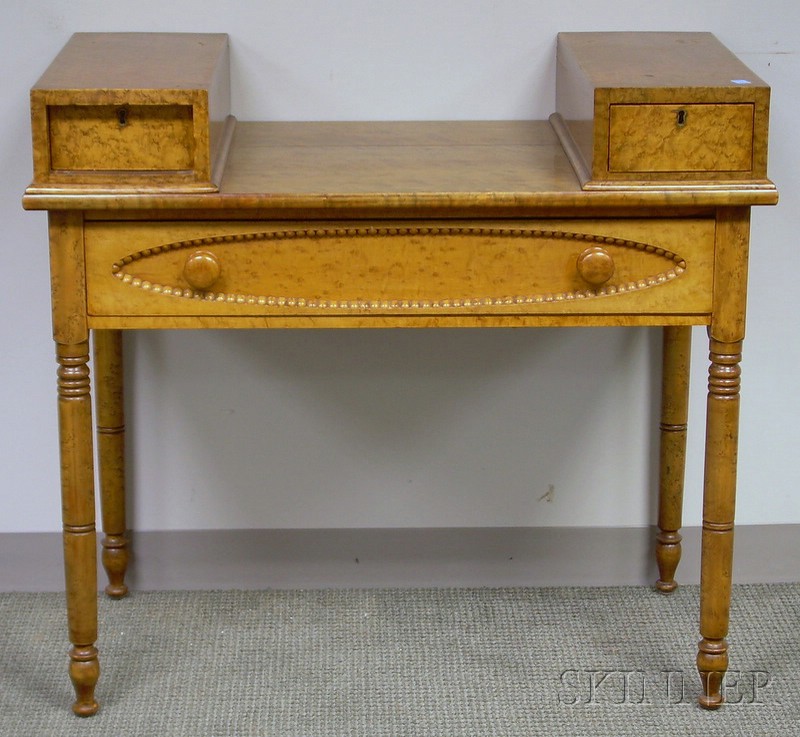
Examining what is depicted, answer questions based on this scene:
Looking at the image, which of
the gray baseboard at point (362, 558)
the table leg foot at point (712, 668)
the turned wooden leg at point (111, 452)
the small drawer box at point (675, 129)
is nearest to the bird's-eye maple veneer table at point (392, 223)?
the small drawer box at point (675, 129)

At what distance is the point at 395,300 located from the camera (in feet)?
6.63

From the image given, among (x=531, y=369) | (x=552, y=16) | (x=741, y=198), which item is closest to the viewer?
(x=741, y=198)

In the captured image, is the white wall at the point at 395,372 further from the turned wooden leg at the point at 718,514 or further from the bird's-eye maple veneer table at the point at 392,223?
the turned wooden leg at the point at 718,514

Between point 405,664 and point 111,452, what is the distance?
29.1 inches

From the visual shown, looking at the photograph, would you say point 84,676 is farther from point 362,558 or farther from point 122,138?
point 122,138

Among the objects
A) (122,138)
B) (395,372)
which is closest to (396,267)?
(122,138)

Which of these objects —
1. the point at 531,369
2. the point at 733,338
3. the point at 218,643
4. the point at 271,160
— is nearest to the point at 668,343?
the point at 531,369

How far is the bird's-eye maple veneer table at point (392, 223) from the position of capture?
1.95m

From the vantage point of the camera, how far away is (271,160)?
2.17 meters

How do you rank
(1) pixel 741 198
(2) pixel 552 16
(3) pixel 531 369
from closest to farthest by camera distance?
1. (1) pixel 741 198
2. (2) pixel 552 16
3. (3) pixel 531 369

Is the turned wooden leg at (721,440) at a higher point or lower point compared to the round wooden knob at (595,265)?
lower

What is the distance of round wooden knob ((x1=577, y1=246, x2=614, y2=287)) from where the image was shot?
1.99 meters

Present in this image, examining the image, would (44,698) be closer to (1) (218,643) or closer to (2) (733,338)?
(1) (218,643)

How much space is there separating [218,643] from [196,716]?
0.84 ft
